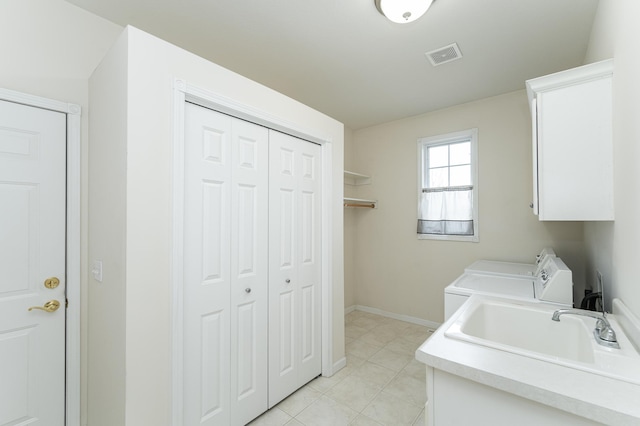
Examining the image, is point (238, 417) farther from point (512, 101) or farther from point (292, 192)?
point (512, 101)

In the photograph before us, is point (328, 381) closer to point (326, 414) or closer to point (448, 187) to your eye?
point (326, 414)

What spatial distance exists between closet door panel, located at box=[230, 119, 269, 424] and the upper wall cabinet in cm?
170

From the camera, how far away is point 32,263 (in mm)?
1597

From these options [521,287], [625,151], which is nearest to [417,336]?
[521,287]

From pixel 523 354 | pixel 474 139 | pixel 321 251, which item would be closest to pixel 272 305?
pixel 321 251

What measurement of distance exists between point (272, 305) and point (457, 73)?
274 cm

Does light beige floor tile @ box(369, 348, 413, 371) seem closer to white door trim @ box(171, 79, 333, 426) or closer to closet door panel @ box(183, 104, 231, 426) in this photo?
closet door panel @ box(183, 104, 231, 426)

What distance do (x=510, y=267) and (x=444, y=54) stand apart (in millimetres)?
2155

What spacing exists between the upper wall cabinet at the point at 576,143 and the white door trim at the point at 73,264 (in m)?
2.74

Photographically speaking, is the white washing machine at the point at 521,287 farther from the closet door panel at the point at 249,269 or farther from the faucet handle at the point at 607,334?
the closet door panel at the point at 249,269

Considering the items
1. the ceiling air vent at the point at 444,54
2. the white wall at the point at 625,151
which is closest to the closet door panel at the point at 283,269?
the ceiling air vent at the point at 444,54

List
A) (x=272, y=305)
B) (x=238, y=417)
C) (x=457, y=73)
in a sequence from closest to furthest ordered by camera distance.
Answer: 1. (x=238, y=417)
2. (x=272, y=305)
3. (x=457, y=73)

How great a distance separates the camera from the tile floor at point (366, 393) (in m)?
1.92

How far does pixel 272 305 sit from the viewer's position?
6.68ft
